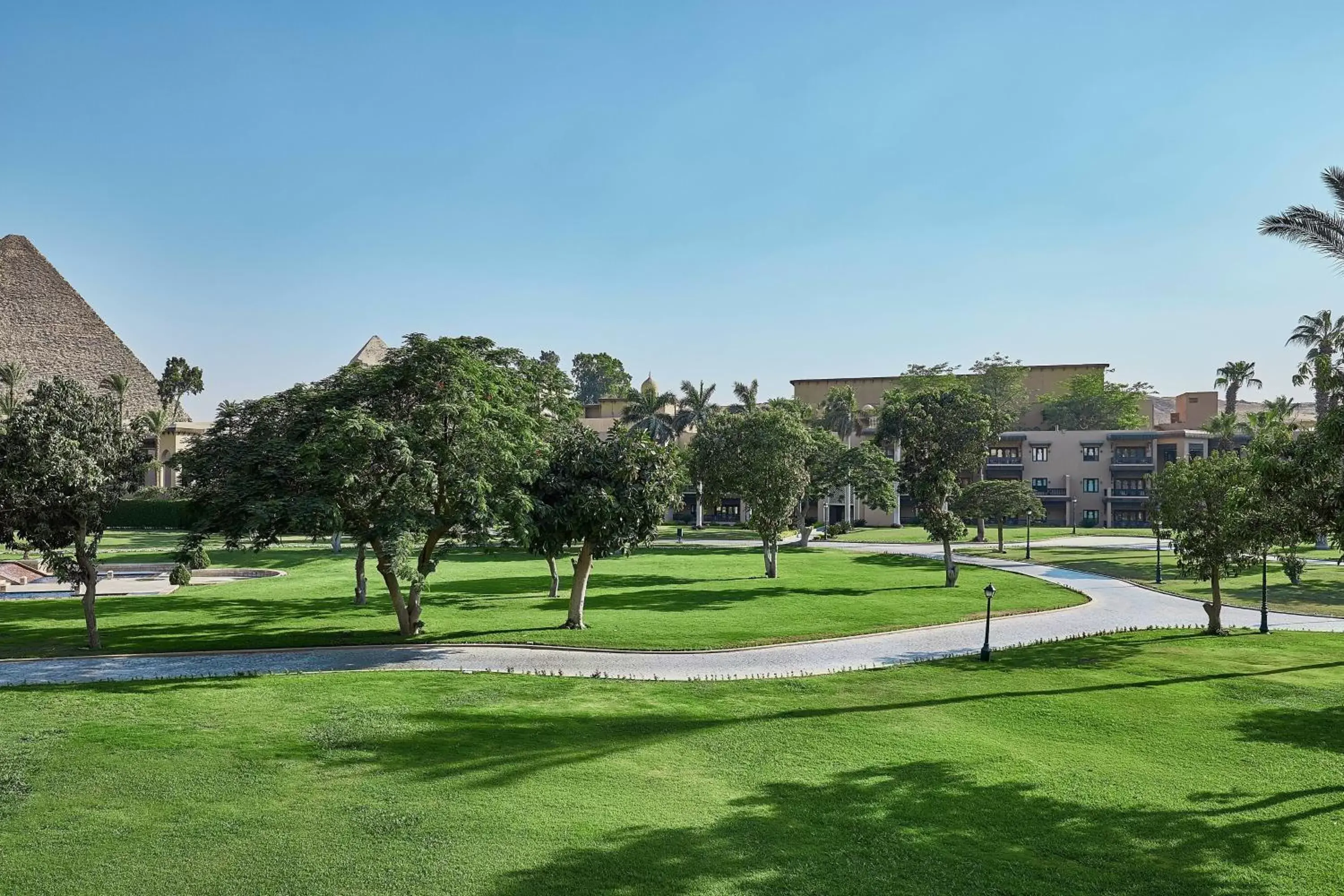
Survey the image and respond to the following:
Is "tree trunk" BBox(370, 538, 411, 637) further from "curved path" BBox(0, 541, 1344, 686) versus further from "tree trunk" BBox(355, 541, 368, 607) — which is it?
"tree trunk" BBox(355, 541, 368, 607)

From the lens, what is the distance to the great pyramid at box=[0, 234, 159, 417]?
135 meters

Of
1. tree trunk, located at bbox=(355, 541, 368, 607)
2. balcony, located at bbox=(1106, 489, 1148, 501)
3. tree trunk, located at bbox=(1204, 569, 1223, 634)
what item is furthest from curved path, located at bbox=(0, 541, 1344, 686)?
balcony, located at bbox=(1106, 489, 1148, 501)

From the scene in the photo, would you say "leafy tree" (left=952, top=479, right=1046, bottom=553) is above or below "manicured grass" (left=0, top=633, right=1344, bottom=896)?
above

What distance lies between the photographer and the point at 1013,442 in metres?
103

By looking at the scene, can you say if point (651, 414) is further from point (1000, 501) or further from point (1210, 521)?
point (1210, 521)

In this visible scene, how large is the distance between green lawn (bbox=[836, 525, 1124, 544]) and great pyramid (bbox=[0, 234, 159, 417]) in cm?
11098

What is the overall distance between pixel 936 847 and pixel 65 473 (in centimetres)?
2229

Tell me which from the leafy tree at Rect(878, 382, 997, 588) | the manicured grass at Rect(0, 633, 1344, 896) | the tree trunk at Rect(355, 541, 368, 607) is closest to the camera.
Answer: the manicured grass at Rect(0, 633, 1344, 896)

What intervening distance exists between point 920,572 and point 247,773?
4172 cm

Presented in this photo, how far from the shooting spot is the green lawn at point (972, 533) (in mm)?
78438

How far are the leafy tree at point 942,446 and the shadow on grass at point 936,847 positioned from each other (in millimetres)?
29157

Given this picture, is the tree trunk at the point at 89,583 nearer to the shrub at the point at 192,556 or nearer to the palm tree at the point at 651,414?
the shrub at the point at 192,556

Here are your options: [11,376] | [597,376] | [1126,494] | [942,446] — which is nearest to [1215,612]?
[942,446]

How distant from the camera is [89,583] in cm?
2508
